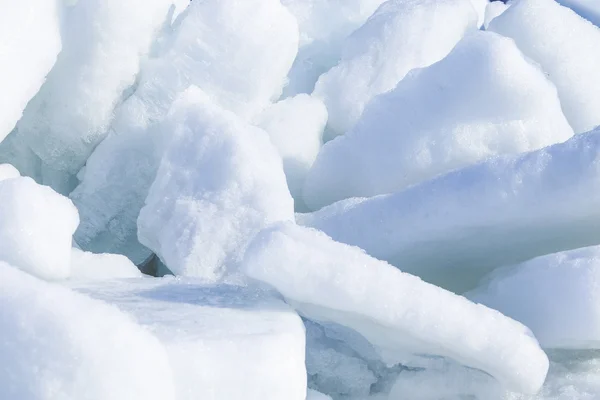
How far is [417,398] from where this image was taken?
4.57 ft

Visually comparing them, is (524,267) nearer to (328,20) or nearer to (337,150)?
(337,150)

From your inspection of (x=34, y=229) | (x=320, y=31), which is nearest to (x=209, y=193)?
(x=34, y=229)

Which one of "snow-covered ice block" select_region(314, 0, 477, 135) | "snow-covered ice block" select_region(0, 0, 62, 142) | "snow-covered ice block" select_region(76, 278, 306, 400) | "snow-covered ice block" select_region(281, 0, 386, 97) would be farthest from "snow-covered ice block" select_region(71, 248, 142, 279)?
"snow-covered ice block" select_region(281, 0, 386, 97)

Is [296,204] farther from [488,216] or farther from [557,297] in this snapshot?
[557,297]

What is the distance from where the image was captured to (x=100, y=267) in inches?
62.9

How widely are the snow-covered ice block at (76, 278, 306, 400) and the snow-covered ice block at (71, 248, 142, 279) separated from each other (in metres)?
0.23

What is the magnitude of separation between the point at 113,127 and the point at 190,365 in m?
1.11

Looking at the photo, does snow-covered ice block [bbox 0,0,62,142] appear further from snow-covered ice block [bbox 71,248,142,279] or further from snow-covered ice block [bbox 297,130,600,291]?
snow-covered ice block [bbox 297,130,600,291]

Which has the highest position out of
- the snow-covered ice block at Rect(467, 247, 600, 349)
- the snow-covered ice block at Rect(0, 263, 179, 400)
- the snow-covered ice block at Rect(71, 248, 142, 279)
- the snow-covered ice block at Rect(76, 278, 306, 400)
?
the snow-covered ice block at Rect(0, 263, 179, 400)

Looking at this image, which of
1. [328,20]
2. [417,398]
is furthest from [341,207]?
[328,20]

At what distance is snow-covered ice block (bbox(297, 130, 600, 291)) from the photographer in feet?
4.87

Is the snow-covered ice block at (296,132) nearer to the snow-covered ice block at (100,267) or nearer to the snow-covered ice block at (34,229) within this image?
the snow-covered ice block at (100,267)

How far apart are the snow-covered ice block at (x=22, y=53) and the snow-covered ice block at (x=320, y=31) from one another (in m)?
0.80

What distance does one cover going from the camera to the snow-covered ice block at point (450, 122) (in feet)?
6.19
